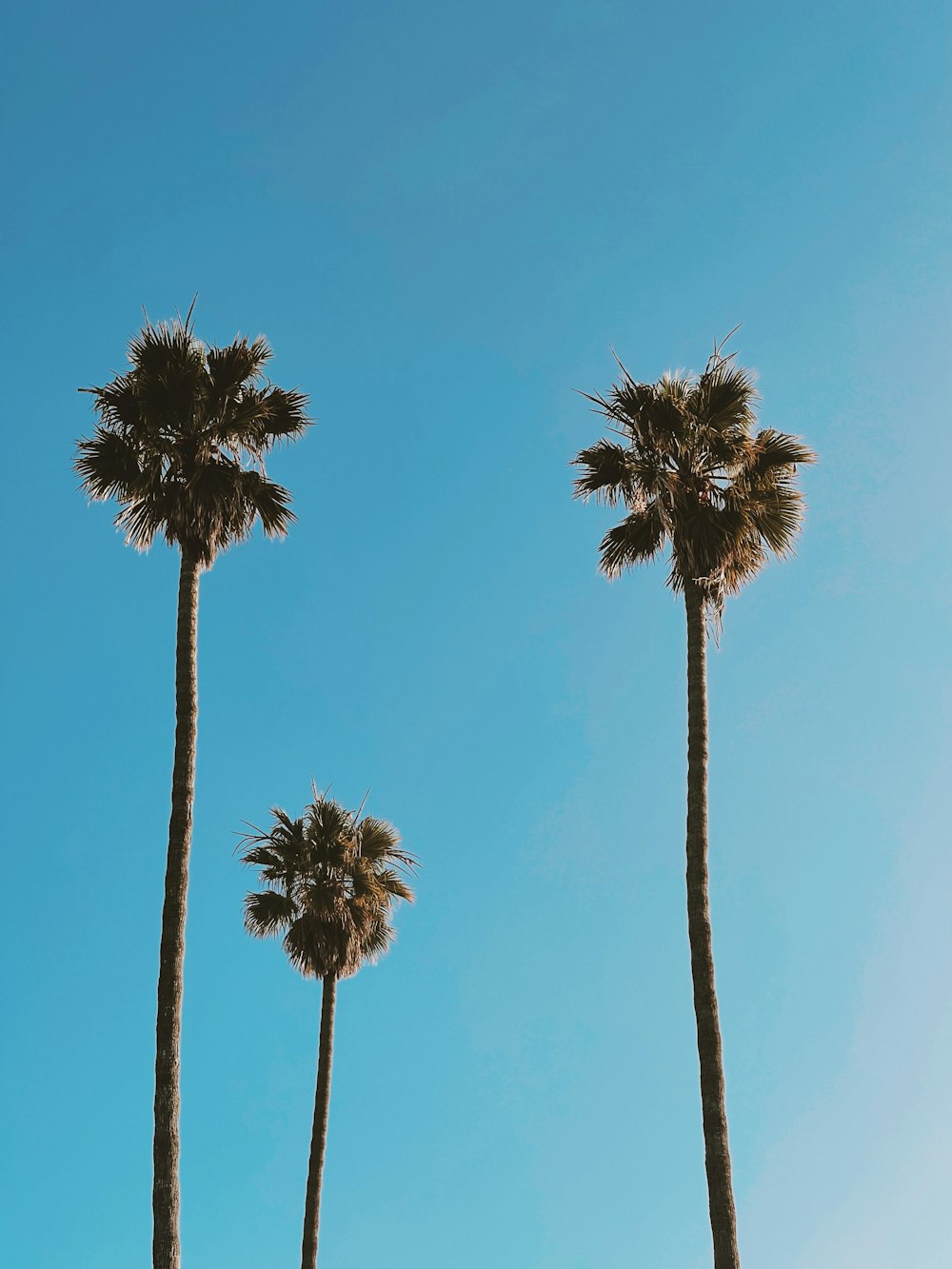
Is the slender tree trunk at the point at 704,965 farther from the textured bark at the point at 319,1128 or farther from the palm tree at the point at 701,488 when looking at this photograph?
the textured bark at the point at 319,1128

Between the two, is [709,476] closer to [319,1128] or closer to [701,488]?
[701,488]

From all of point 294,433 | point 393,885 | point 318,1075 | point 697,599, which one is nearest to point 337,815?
point 393,885

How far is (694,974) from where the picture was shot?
17.2m

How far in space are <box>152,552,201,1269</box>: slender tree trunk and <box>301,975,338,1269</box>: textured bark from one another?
1140 cm

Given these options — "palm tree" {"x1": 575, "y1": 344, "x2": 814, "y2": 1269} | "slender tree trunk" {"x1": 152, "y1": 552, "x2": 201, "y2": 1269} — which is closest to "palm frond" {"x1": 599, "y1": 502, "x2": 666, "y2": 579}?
"palm tree" {"x1": 575, "y1": 344, "x2": 814, "y2": 1269}

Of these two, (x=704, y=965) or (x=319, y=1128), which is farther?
(x=319, y=1128)

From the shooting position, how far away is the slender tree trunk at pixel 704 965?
51.2 ft

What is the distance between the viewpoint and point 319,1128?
27.5 meters

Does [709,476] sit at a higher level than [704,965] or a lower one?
higher

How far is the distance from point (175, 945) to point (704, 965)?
7.05 m

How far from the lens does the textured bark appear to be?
2636cm

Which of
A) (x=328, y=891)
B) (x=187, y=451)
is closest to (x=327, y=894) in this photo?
(x=328, y=891)

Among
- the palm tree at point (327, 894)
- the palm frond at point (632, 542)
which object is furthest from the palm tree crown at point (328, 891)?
the palm frond at point (632, 542)

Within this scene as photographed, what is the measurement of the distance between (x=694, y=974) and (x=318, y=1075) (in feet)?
44.8
